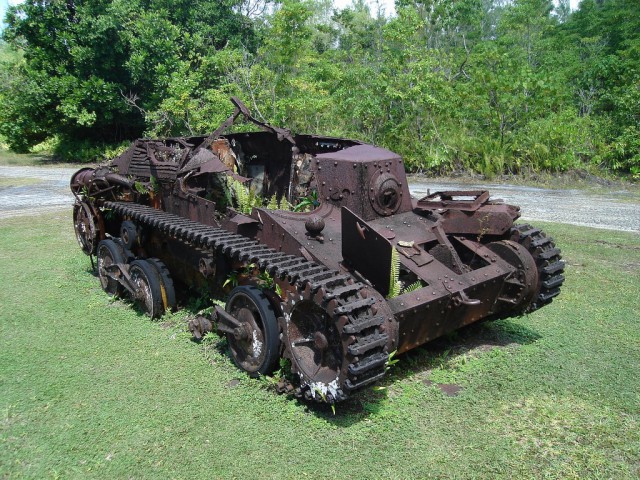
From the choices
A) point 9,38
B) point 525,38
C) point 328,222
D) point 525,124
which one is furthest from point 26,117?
point 525,38

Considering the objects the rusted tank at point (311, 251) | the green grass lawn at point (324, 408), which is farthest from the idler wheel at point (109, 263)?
the green grass lawn at point (324, 408)

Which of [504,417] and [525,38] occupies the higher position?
[525,38]

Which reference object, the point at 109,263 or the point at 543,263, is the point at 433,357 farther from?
the point at 109,263

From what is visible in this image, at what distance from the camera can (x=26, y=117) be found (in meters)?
23.2

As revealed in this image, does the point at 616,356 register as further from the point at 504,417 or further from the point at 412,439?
the point at 412,439

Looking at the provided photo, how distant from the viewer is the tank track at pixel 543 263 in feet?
18.4

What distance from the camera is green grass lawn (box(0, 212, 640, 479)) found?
4.01 meters

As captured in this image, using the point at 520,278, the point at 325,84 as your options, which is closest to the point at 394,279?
the point at 520,278

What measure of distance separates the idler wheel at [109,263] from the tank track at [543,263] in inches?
191

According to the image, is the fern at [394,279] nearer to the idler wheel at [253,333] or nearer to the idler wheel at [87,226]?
the idler wheel at [253,333]

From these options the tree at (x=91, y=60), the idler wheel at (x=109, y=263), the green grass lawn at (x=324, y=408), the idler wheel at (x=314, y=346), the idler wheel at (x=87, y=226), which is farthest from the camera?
the tree at (x=91, y=60)

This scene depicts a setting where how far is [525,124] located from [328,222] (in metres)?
13.2

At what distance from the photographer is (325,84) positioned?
2041 centimetres

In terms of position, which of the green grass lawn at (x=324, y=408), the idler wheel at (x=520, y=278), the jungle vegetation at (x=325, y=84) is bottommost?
the green grass lawn at (x=324, y=408)
